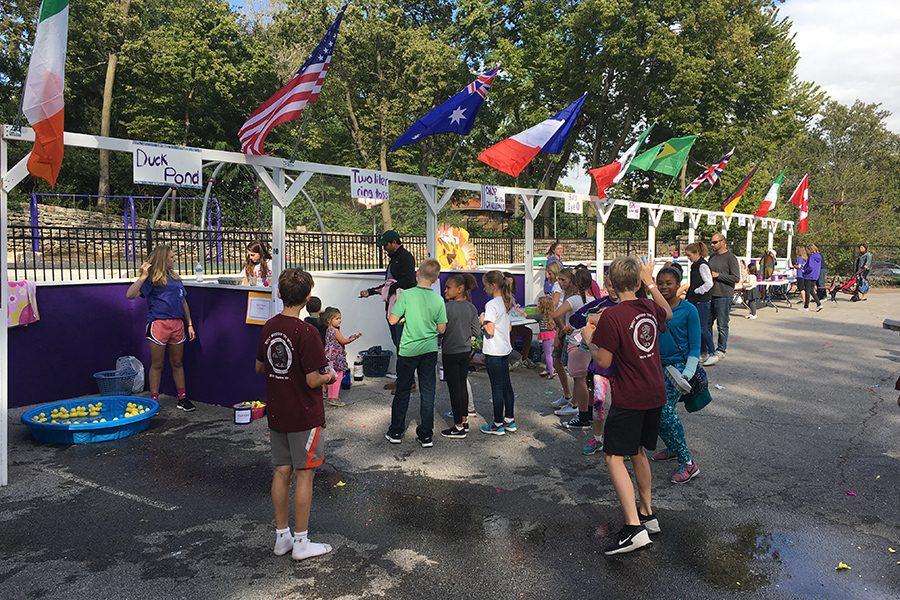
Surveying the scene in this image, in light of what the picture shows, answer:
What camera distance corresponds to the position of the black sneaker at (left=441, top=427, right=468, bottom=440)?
6316 mm

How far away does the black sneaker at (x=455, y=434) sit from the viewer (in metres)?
6.32

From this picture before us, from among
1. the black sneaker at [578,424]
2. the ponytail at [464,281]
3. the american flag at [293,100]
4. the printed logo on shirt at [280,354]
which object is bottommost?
the black sneaker at [578,424]

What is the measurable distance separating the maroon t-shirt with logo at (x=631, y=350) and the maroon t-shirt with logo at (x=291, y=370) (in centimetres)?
169

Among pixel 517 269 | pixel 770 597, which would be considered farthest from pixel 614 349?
pixel 517 269

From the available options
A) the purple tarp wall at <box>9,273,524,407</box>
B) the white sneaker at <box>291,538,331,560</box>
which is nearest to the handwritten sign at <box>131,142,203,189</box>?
the purple tarp wall at <box>9,273,524,407</box>

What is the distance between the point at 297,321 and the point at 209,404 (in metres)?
4.34

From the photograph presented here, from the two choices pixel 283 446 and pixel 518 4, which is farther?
pixel 518 4

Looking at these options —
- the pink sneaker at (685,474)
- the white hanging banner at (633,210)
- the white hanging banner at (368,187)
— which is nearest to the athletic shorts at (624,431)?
the pink sneaker at (685,474)

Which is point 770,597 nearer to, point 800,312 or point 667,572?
point 667,572

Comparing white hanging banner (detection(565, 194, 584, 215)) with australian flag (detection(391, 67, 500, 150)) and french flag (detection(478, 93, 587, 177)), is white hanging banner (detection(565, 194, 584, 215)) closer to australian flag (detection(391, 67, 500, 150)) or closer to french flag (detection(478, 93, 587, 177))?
french flag (detection(478, 93, 587, 177))

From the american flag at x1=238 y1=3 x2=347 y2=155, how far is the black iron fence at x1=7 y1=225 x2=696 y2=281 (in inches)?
167

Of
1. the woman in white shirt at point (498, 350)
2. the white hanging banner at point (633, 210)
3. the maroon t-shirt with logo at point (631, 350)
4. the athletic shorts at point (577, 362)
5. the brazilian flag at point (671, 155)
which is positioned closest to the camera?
the maroon t-shirt with logo at point (631, 350)

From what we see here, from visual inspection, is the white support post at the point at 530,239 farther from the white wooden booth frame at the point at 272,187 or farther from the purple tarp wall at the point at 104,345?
the purple tarp wall at the point at 104,345

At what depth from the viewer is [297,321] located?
12.6 ft
